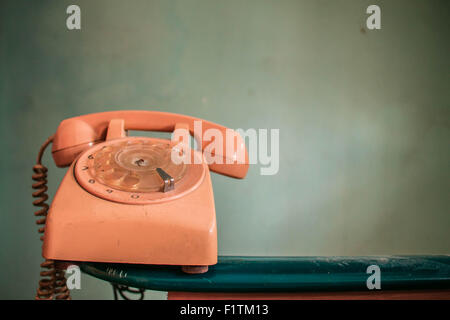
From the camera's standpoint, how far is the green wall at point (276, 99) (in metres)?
1.17

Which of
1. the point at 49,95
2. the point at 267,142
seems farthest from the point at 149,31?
the point at 267,142

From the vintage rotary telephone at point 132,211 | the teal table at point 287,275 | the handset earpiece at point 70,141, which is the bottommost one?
the teal table at point 287,275

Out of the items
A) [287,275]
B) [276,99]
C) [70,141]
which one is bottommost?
[287,275]

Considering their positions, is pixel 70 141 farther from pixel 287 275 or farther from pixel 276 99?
pixel 276 99

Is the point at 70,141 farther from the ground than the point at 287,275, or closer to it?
farther from the ground

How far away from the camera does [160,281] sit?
492 mm

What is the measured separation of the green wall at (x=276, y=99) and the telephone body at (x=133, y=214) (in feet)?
1.79

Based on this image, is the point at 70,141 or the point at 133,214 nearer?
the point at 133,214

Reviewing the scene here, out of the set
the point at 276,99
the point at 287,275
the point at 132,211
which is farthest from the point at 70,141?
the point at 276,99

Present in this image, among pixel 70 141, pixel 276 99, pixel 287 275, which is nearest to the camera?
pixel 287 275

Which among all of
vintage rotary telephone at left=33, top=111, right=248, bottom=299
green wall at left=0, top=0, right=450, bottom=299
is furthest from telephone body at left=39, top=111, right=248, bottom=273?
green wall at left=0, top=0, right=450, bottom=299

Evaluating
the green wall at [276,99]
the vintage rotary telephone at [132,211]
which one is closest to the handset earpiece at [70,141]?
the vintage rotary telephone at [132,211]

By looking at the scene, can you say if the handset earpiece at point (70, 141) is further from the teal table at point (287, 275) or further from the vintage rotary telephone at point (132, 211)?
the teal table at point (287, 275)

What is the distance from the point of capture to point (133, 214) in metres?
0.54
